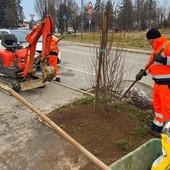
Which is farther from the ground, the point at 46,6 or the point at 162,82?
the point at 46,6

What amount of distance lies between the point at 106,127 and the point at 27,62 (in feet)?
10.8

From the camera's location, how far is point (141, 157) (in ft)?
11.4

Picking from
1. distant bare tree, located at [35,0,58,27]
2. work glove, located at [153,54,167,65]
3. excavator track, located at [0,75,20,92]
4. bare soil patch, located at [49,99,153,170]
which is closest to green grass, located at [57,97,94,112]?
bare soil patch, located at [49,99,153,170]

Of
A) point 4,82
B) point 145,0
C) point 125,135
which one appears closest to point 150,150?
point 125,135

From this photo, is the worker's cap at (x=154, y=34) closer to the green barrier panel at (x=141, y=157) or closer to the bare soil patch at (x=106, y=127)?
the bare soil patch at (x=106, y=127)

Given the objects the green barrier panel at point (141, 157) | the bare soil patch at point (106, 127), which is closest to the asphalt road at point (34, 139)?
the bare soil patch at point (106, 127)

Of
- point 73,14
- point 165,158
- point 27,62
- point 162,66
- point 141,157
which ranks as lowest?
point 141,157

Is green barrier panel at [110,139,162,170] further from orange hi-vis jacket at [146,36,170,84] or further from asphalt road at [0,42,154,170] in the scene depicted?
orange hi-vis jacket at [146,36,170,84]

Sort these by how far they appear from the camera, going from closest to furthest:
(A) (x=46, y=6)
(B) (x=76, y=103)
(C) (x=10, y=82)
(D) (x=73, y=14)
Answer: (B) (x=76, y=103), (C) (x=10, y=82), (A) (x=46, y=6), (D) (x=73, y=14)

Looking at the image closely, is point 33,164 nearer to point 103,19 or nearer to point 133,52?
point 103,19

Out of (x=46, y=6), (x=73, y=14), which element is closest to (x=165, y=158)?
(x=46, y=6)

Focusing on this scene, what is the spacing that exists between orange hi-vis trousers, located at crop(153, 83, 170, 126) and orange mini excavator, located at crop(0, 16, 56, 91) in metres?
2.62

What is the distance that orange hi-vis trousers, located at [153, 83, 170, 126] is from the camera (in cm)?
485

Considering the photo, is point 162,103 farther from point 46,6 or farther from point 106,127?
point 46,6
